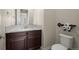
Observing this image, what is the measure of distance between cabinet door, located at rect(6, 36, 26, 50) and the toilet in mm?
273

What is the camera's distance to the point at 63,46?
940 millimetres

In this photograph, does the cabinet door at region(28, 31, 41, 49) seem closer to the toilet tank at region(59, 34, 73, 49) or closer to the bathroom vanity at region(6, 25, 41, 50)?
the bathroom vanity at region(6, 25, 41, 50)

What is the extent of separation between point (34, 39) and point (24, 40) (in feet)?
0.30

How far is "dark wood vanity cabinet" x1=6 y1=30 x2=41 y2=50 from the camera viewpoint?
0.91 m

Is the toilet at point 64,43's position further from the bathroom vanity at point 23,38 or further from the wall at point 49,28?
the bathroom vanity at point 23,38

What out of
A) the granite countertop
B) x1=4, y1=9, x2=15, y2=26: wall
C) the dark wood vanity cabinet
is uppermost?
x1=4, y1=9, x2=15, y2=26: wall

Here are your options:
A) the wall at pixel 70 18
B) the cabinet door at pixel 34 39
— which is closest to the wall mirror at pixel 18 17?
the cabinet door at pixel 34 39

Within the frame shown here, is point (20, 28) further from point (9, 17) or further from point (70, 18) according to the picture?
point (70, 18)

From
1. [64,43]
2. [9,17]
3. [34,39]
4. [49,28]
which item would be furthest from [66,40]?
[9,17]

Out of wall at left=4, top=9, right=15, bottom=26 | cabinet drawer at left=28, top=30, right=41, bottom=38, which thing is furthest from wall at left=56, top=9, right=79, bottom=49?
wall at left=4, top=9, right=15, bottom=26

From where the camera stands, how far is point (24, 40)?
95 centimetres
